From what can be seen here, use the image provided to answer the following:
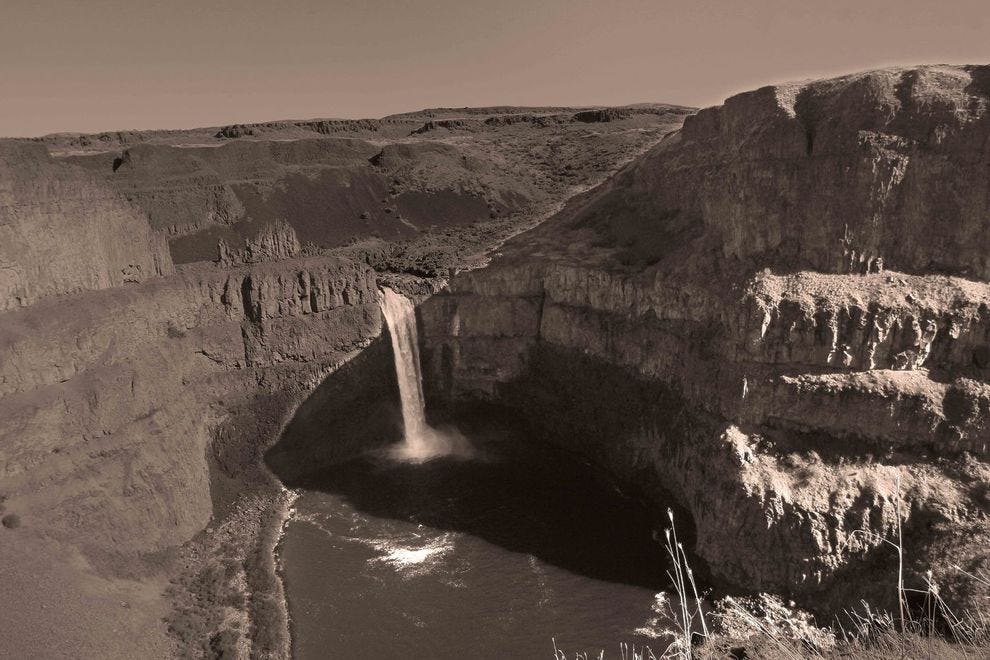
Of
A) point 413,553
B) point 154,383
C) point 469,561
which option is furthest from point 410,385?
point 469,561

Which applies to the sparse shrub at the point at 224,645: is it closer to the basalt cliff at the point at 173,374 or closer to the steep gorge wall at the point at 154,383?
the basalt cliff at the point at 173,374

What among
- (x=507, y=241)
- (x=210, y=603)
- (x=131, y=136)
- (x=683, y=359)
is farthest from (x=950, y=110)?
(x=131, y=136)

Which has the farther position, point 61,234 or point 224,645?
point 61,234

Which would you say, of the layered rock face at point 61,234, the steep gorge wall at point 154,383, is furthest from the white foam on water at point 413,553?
the layered rock face at point 61,234

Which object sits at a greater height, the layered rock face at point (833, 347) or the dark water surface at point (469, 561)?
the layered rock face at point (833, 347)

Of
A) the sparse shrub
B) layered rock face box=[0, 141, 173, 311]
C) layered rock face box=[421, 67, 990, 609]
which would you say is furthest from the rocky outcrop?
layered rock face box=[421, 67, 990, 609]

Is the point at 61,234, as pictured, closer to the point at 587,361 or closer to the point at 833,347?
the point at 587,361
